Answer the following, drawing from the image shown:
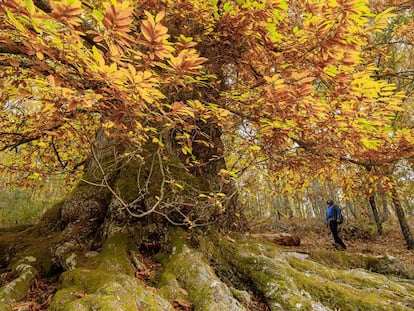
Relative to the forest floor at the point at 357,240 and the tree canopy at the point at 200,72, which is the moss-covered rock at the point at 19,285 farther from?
the forest floor at the point at 357,240

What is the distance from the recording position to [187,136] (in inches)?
120

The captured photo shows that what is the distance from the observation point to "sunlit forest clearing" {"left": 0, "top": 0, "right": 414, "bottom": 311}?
6.53ft

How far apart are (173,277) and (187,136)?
1.73m

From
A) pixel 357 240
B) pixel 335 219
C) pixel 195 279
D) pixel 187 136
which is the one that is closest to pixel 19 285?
pixel 195 279

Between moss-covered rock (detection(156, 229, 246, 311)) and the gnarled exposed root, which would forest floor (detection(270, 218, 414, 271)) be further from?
the gnarled exposed root

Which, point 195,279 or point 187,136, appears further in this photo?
point 195,279

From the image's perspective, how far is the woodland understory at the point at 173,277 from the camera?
296 centimetres

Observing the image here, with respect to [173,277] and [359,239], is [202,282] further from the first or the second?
[359,239]

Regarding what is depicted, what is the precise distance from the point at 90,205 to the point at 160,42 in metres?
3.51

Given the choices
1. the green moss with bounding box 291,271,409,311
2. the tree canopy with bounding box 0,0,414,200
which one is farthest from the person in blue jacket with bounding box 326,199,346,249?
the green moss with bounding box 291,271,409,311

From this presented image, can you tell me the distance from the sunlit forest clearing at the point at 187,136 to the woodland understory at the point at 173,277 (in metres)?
0.02

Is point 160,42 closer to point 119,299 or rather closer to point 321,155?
point 119,299

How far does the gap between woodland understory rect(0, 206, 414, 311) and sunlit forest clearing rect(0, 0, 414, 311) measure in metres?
0.02

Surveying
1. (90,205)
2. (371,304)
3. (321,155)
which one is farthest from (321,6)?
(90,205)
